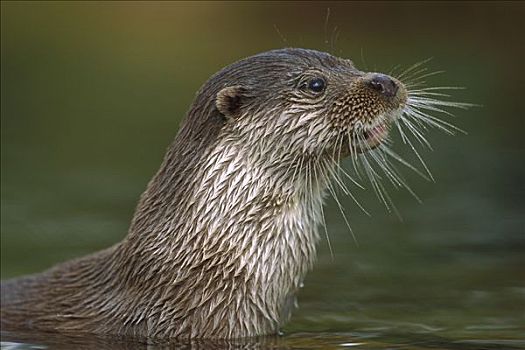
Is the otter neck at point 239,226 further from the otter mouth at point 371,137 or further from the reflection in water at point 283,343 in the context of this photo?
the otter mouth at point 371,137

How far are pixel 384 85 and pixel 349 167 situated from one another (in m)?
4.19

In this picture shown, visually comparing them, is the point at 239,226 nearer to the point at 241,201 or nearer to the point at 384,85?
the point at 241,201

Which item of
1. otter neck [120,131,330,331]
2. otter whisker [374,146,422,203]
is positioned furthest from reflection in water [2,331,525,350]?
otter whisker [374,146,422,203]

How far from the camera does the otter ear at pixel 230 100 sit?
21.9 ft

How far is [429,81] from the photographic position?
1348cm

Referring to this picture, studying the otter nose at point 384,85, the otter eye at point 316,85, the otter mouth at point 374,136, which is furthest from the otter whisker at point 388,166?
the otter eye at point 316,85

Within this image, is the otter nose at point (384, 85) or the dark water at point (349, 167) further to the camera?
the dark water at point (349, 167)

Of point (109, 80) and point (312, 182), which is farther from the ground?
point (109, 80)

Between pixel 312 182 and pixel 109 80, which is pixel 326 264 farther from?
pixel 109 80

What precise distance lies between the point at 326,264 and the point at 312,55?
2.29 metres

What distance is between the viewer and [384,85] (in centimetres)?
669

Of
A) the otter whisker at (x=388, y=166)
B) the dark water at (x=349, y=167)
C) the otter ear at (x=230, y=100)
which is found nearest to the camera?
the otter ear at (x=230, y=100)

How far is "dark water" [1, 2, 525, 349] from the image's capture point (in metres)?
7.58

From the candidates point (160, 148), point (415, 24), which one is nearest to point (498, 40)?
point (415, 24)
